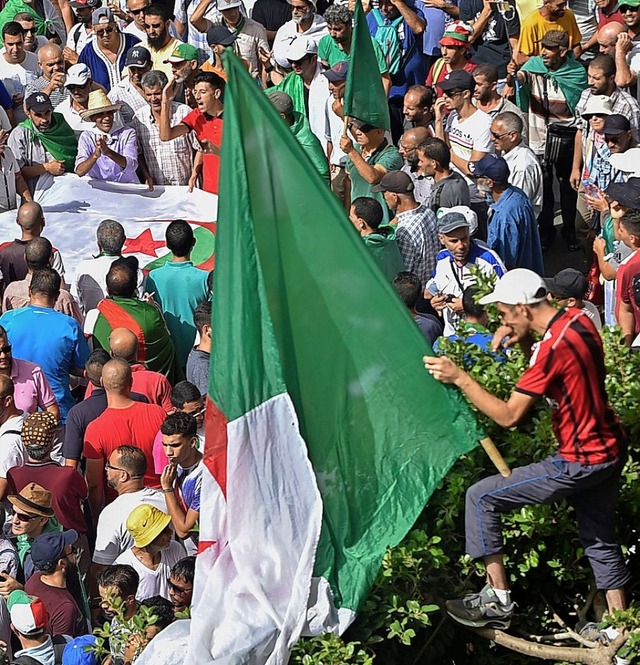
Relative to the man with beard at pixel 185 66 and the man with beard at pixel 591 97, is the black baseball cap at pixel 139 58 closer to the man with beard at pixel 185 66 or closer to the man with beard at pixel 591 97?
the man with beard at pixel 185 66

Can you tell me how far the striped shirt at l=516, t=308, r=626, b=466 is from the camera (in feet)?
17.9

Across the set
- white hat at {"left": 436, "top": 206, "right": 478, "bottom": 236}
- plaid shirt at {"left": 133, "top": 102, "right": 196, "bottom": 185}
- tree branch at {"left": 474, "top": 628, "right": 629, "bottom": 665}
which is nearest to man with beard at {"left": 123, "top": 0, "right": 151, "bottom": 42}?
plaid shirt at {"left": 133, "top": 102, "right": 196, "bottom": 185}

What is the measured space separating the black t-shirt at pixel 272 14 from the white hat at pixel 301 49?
1.99 meters

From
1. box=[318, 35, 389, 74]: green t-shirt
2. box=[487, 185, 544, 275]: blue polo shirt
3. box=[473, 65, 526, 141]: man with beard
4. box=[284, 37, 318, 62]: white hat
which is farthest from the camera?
box=[318, 35, 389, 74]: green t-shirt

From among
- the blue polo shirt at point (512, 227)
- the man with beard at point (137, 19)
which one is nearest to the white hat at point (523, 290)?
the blue polo shirt at point (512, 227)

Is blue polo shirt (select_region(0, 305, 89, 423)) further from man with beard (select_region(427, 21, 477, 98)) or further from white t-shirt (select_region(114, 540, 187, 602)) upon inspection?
man with beard (select_region(427, 21, 477, 98))

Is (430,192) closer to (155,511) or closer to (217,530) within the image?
(155,511)

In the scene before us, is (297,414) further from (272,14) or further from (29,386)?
(272,14)

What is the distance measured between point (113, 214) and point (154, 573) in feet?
18.1

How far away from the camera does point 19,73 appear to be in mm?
13969

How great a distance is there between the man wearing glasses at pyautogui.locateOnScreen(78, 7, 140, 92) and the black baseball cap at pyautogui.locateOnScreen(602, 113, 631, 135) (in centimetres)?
555

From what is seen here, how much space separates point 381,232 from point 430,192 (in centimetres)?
105

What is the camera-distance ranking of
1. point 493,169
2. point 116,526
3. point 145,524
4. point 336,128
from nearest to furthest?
1. point 145,524
2. point 116,526
3. point 493,169
4. point 336,128

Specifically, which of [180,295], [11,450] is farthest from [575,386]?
[180,295]
